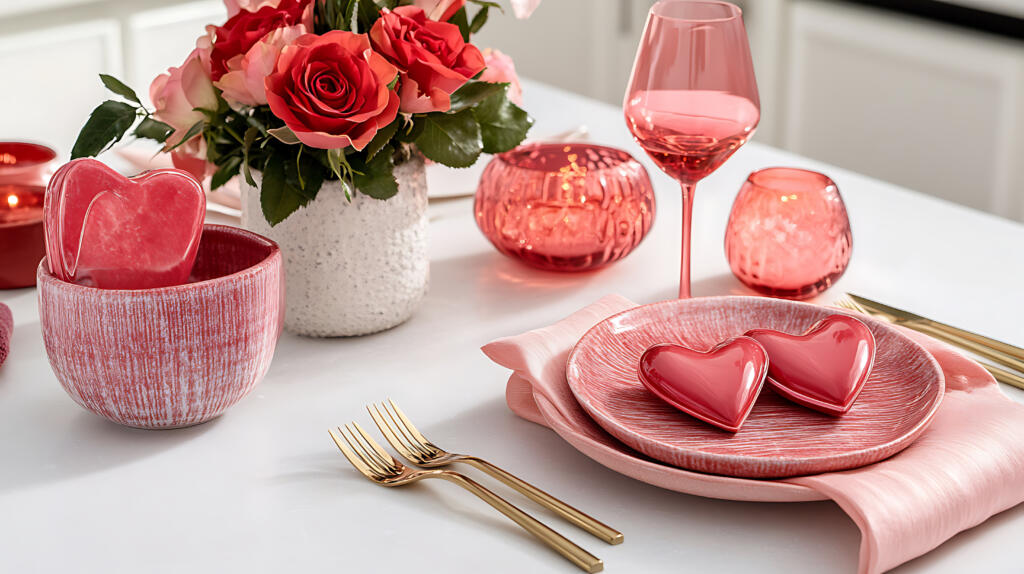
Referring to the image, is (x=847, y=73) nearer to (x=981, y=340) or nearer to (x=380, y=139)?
(x=981, y=340)

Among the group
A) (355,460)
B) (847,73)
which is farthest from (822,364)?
(847,73)

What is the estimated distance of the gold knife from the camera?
0.79m

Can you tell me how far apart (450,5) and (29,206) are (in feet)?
1.40

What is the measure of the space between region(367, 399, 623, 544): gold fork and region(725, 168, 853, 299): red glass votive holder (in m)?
0.34

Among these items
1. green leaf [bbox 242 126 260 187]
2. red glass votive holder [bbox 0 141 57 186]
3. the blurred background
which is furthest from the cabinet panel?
green leaf [bbox 242 126 260 187]

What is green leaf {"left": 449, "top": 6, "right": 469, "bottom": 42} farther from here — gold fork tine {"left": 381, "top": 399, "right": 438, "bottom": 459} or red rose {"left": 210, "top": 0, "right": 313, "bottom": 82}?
gold fork tine {"left": 381, "top": 399, "right": 438, "bottom": 459}

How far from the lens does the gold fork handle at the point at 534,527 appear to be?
561 mm

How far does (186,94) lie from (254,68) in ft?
0.25

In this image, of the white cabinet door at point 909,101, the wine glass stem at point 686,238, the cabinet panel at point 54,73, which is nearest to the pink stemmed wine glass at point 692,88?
the wine glass stem at point 686,238

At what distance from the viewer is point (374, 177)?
78 cm

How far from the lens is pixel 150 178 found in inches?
27.2

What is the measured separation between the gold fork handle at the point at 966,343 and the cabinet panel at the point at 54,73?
1956 mm

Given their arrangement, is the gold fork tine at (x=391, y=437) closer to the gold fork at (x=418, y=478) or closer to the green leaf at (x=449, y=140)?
the gold fork at (x=418, y=478)

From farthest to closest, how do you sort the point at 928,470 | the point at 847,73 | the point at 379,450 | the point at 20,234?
the point at 847,73 → the point at 20,234 → the point at 379,450 → the point at 928,470
